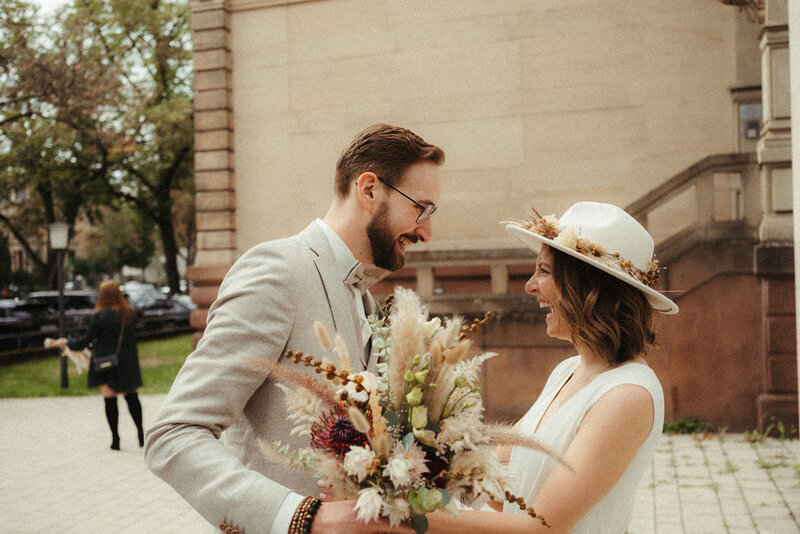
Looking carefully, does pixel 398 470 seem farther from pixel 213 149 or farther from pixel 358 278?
pixel 213 149

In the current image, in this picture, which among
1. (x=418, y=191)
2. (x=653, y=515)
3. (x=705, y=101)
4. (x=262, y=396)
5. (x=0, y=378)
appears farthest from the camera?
(x=0, y=378)

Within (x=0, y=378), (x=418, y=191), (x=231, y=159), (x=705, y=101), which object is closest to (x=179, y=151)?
(x=0, y=378)

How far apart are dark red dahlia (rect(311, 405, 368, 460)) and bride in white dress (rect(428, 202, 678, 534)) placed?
1.51ft

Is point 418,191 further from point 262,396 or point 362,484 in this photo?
point 362,484

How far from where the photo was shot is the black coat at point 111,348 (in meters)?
9.23

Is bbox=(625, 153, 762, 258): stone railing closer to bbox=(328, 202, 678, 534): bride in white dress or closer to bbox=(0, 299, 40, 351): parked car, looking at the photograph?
bbox=(328, 202, 678, 534): bride in white dress

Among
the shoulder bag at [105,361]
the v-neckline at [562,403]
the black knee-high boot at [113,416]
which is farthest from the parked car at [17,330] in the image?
the v-neckline at [562,403]

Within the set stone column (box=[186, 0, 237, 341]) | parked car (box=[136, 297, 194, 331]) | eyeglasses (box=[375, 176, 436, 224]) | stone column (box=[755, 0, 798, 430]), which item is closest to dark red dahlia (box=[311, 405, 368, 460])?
eyeglasses (box=[375, 176, 436, 224])

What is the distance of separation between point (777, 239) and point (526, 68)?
12.8ft

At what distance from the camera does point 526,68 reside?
980cm

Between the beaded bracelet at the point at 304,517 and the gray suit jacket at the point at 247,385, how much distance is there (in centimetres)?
6

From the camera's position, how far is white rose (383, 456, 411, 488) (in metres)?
1.39

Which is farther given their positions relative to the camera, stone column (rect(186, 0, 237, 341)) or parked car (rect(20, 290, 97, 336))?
parked car (rect(20, 290, 97, 336))

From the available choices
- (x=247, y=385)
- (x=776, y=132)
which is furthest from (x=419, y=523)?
(x=776, y=132)
